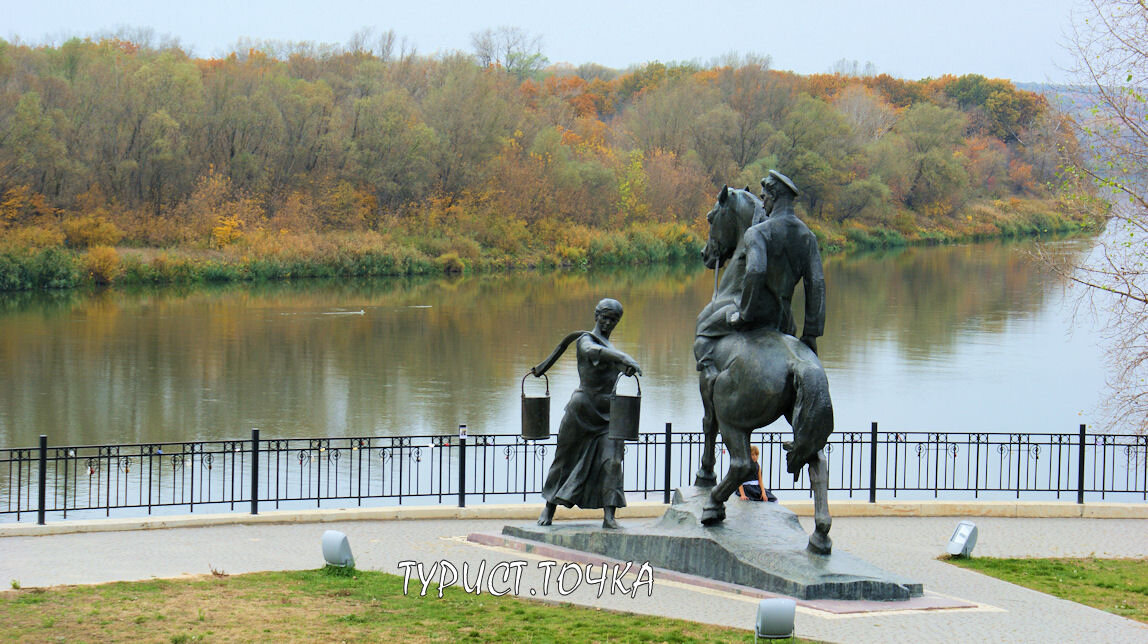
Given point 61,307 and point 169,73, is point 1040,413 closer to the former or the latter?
point 61,307

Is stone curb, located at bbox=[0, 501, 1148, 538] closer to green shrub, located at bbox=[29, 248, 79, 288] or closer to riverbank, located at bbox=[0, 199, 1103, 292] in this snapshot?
riverbank, located at bbox=[0, 199, 1103, 292]

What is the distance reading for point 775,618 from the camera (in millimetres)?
8258

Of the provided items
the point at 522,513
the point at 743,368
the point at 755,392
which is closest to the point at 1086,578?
the point at 755,392

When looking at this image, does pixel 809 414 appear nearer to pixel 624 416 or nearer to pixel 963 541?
pixel 624 416

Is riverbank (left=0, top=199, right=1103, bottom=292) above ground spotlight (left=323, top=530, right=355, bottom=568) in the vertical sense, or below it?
above

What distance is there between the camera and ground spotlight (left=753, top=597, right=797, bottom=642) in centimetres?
826

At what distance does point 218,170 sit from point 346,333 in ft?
92.7

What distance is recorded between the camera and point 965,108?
124688mm

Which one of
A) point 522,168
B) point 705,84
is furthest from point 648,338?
point 705,84

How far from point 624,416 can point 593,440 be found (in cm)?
56

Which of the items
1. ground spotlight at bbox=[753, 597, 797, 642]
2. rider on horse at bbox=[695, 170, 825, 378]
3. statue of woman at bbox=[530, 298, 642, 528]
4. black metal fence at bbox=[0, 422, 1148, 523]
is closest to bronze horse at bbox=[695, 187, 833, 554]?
rider on horse at bbox=[695, 170, 825, 378]

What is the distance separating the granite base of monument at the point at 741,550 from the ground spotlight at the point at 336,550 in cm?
199

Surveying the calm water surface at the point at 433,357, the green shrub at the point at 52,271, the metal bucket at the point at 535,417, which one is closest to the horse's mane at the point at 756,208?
the metal bucket at the point at 535,417

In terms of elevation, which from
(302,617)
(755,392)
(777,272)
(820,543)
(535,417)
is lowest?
(302,617)
